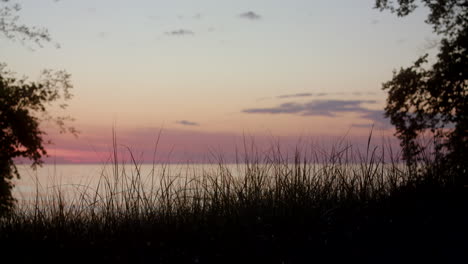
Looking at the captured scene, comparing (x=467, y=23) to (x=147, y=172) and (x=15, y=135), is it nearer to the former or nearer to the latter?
(x=147, y=172)

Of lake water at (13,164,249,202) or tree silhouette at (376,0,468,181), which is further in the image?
tree silhouette at (376,0,468,181)

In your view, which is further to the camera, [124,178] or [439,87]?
[439,87]

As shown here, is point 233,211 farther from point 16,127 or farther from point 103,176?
point 16,127

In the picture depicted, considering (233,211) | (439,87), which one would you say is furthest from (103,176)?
(439,87)

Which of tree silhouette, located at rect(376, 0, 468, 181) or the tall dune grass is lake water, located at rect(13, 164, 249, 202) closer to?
the tall dune grass

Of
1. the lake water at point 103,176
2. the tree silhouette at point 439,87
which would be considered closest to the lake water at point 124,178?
the lake water at point 103,176

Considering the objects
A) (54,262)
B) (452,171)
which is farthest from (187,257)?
(452,171)

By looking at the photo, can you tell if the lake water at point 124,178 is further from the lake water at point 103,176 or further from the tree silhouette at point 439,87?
the tree silhouette at point 439,87

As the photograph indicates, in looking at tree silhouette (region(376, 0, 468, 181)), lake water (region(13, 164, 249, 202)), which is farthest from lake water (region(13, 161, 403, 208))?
tree silhouette (region(376, 0, 468, 181))

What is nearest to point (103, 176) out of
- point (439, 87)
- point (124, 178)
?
point (124, 178)

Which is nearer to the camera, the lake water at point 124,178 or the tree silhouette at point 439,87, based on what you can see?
the lake water at point 124,178

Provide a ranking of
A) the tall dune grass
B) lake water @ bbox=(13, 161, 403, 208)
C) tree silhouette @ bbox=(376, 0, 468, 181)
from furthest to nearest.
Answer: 1. tree silhouette @ bbox=(376, 0, 468, 181)
2. lake water @ bbox=(13, 161, 403, 208)
3. the tall dune grass

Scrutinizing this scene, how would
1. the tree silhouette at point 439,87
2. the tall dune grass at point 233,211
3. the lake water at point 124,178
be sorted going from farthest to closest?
the tree silhouette at point 439,87 → the lake water at point 124,178 → the tall dune grass at point 233,211

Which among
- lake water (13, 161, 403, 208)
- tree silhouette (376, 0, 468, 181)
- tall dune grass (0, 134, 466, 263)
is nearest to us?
tall dune grass (0, 134, 466, 263)
